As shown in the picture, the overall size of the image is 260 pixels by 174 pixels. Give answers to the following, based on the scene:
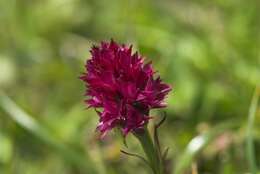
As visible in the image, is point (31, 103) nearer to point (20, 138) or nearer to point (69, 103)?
point (69, 103)

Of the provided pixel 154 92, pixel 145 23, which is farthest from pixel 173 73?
pixel 154 92

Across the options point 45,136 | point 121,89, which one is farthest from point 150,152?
point 45,136

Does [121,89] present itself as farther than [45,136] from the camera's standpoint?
No

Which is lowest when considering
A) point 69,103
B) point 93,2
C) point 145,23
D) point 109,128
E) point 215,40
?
point 109,128

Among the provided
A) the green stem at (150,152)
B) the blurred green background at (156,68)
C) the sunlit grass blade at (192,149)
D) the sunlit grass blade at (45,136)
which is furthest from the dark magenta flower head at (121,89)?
the sunlit grass blade at (45,136)

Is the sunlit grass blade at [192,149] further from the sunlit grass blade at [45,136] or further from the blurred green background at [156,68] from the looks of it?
the sunlit grass blade at [45,136]

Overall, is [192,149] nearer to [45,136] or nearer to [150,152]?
[45,136]

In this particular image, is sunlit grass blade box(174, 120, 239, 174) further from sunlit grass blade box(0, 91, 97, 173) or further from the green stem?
the green stem
